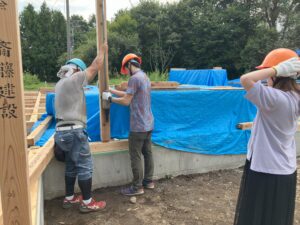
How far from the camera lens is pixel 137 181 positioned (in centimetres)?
406

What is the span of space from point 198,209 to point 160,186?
2.73 ft

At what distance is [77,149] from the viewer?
350 cm

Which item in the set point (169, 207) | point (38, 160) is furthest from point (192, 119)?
point (38, 160)

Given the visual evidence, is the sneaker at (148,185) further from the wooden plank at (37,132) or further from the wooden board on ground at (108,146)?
the wooden plank at (37,132)

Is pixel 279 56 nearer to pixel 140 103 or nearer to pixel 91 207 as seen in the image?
pixel 140 103

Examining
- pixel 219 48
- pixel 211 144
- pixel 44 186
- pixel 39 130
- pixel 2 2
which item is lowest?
pixel 44 186

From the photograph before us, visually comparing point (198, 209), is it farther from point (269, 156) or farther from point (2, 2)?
point (2, 2)

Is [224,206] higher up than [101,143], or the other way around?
[101,143]

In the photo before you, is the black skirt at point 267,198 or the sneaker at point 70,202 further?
the sneaker at point 70,202

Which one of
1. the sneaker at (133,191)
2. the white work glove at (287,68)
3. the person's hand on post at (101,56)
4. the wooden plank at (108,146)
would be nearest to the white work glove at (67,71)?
the person's hand on post at (101,56)

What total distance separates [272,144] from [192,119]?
9.33 feet

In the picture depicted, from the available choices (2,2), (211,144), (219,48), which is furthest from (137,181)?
(219,48)

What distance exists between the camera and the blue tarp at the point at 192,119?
4.48 metres

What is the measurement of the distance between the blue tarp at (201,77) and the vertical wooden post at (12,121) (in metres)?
12.1
